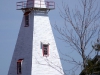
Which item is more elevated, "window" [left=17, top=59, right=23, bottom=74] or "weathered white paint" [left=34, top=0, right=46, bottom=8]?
"weathered white paint" [left=34, top=0, right=46, bottom=8]

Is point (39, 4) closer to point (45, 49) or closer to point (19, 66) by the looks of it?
point (45, 49)

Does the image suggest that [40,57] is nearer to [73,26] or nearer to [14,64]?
[14,64]

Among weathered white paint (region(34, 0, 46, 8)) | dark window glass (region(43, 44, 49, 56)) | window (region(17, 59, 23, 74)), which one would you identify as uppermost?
weathered white paint (region(34, 0, 46, 8))

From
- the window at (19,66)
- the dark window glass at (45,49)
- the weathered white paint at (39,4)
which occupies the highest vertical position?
the weathered white paint at (39,4)

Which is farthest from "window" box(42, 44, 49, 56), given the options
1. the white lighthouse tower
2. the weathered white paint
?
the weathered white paint

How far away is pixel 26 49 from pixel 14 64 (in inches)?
92.0

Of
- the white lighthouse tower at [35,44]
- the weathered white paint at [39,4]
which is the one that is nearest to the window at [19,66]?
the white lighthouse tower at [35,44]

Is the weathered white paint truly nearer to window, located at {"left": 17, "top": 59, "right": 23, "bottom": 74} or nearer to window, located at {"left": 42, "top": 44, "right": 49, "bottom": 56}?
window, located at {"left": 42, "top": 44, "right": 49, "bottom": 56}

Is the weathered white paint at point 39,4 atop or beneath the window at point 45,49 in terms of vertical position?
atop

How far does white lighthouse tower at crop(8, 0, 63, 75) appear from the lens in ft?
127

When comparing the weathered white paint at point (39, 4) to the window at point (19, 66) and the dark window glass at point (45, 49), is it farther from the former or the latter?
the window at point (19, 66)

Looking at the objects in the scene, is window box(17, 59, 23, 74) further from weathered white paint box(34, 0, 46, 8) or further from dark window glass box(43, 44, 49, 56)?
weathered white paint box(34, 0, 46, 8)

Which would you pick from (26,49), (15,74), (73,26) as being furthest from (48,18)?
(73,26)

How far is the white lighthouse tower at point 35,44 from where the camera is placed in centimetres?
3884
